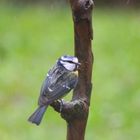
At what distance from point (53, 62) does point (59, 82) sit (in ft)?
12.9

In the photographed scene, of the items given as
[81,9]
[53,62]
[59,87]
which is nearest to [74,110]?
[59,87]

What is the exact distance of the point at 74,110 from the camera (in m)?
1.95

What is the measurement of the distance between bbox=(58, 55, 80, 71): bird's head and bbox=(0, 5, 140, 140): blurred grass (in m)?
2.67

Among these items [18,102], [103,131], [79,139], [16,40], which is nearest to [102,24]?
[16,40]

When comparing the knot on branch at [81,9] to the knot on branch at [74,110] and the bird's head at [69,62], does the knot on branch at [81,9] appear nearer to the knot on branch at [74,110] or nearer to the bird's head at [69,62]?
the bird's head at [69,62]

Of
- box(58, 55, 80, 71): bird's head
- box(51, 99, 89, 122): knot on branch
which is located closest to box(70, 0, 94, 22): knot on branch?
box(58, 55, 80, 71): bird's head

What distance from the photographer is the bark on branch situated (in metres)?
1.93

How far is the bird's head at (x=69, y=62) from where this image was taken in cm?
193

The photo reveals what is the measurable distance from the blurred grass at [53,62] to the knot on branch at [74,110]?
2698 millimetres

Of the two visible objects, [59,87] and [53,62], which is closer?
[59,87]

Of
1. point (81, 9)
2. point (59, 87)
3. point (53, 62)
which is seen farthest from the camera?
point (53, 62)

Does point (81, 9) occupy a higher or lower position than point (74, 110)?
higher

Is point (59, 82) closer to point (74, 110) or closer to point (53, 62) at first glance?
point (74, 110)

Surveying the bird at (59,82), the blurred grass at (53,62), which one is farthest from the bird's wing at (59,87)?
the blurred grass at (53,62)
